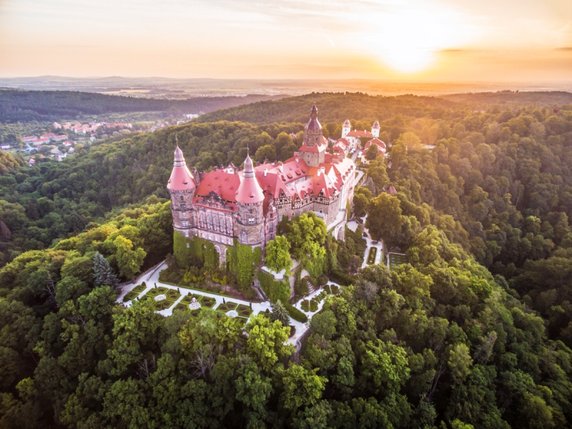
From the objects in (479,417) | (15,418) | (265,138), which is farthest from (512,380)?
(265,138)

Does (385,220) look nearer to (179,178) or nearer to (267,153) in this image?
(179,178)

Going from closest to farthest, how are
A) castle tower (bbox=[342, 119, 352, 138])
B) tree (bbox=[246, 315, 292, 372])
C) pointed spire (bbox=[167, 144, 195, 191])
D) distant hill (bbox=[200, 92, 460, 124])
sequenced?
1. tree (bbox=[246, 315, 292, 372])
2. pointed spire (bbox=[167, 144, 195, 191])
3. castle tower (bbox=[342, 119, 352, 138])
4. distant hill (bbox=[200, 92, 460, 124])

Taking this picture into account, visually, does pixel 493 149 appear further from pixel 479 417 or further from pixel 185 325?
pixel 185 325

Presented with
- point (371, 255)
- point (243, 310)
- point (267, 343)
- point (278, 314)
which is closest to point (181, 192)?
point (243, 310)

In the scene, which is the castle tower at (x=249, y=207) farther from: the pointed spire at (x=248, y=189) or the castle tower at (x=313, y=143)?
the castle tower at (x=313, y=143)

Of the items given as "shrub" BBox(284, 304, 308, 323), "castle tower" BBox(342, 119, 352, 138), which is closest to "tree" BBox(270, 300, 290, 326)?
"shrub" BBox(284, 304, 308, 323)

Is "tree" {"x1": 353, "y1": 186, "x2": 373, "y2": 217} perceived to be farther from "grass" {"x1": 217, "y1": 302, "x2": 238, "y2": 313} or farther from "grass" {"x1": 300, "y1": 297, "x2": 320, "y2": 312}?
"grass" {"x1": 217, "y1": 302, "x2": 238, "y2": 313}

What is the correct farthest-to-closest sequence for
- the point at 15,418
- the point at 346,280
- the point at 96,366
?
the point at 346,280 → the point at 96,366 → the point at 15,418

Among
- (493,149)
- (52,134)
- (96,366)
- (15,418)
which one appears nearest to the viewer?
(15,418)
